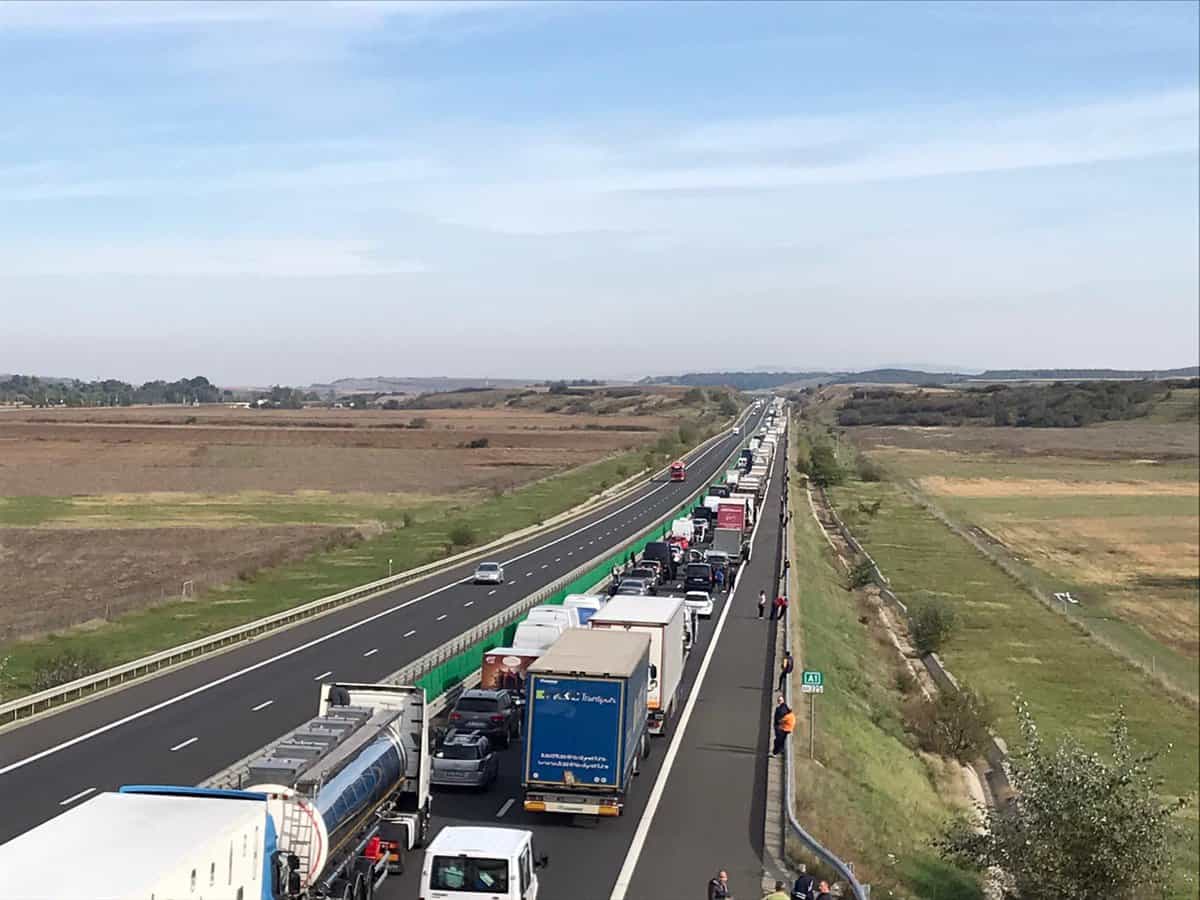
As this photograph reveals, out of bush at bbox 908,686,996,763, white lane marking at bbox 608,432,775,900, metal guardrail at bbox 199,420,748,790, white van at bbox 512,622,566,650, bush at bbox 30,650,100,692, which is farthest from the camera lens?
bush at bbox 908,686,996,763

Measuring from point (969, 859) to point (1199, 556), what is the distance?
1566cm

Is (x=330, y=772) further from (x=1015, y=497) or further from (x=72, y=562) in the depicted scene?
(x=72, y=562)

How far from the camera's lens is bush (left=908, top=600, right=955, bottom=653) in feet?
181

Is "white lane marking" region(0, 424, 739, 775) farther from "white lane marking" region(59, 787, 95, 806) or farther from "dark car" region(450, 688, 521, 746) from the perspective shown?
"dark car" region(450, 688, 521, 746)

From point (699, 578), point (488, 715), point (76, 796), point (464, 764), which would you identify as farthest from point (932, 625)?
point (76, 796)

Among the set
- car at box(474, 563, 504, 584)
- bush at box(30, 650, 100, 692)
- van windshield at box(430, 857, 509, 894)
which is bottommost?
car at box(474, 563, 504, 584)

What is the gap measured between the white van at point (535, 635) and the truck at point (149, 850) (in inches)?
861

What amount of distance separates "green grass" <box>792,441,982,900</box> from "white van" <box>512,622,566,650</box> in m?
7.46

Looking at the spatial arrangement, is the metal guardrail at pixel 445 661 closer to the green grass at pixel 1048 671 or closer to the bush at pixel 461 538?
the green grass at pixel 1048 671

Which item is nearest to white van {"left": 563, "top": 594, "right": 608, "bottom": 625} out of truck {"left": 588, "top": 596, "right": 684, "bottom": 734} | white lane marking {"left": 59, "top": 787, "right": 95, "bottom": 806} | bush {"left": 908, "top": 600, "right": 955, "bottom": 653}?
truck {"left": 588, "top": 596, "right": 684, "bottom": 734}

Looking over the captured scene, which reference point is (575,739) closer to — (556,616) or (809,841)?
(809,841)

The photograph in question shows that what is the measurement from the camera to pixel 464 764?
26.4 metres

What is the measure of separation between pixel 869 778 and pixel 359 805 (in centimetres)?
1749

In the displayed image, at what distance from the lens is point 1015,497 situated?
23828 mm
